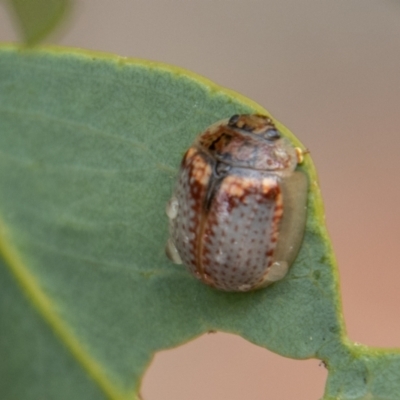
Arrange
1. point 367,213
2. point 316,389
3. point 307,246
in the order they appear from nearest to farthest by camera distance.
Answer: point 307,246 → point 316,389 → point 367,213

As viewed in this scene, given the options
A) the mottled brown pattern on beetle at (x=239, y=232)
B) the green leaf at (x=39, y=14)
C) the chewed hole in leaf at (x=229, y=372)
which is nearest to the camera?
the green leaf at (x=39, y=14)

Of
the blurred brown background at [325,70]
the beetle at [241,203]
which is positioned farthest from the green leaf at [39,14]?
the blurred brown background at [325,70]

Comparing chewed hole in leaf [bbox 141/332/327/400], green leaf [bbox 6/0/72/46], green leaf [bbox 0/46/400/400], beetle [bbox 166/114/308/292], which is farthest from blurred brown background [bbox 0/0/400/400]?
green leaf [bbox 6/0/72/46]

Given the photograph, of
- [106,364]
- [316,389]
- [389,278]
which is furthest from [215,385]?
[106,364]

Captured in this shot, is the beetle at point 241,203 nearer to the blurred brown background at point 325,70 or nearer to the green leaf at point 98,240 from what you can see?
the green leaf at point 98,240

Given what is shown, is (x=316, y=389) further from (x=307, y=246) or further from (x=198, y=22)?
(x=198, y=22)
